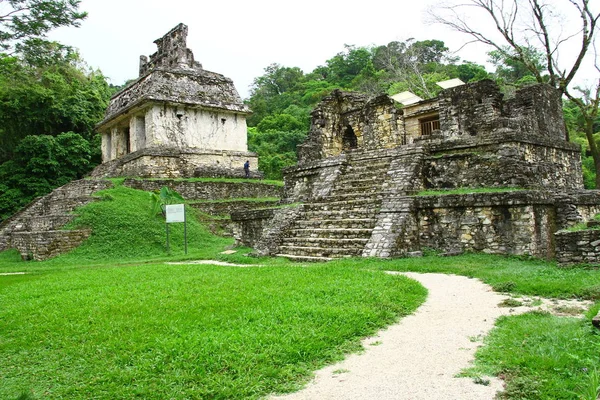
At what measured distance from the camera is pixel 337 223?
9797 mm

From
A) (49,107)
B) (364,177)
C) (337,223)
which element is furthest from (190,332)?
(49,107)

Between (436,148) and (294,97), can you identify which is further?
(294,97)

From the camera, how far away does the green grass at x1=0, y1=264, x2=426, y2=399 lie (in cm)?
310

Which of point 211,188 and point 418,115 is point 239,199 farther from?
point 418,115

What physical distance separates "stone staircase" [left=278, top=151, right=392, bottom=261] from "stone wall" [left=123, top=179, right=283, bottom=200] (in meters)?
6.20

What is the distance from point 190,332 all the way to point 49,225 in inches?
449

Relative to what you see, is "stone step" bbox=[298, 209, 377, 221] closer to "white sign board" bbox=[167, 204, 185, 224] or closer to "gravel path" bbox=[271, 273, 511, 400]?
"white sign board" bbox=[167, 204, 185, 224]

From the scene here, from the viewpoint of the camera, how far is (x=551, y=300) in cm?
505

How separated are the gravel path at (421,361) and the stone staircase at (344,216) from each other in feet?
13.1

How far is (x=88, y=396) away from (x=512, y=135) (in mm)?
8789

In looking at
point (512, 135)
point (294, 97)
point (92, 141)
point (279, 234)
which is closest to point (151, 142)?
point (92, 141)

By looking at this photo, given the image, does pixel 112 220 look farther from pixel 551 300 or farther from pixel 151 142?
pixel 551 300

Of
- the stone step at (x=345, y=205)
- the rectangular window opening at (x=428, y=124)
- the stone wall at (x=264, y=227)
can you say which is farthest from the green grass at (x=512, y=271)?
the rectangular window opening at (x=428, y=124)

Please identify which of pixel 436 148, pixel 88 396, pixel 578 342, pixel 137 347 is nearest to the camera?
pixel 88 396
